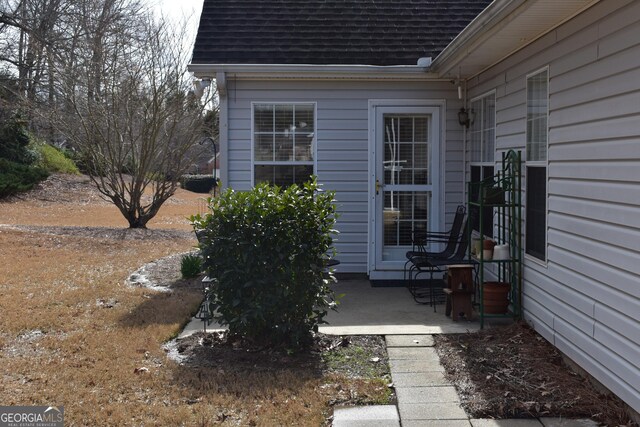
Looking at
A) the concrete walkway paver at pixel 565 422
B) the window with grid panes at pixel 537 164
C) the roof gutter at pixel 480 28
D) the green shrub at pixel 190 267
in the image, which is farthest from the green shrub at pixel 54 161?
the concrete walkway paver at pixel 565 422

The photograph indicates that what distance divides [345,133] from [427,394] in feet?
15.7

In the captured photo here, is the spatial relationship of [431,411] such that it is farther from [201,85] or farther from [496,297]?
[201,85]

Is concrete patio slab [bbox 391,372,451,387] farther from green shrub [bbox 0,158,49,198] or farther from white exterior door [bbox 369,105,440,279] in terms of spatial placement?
green shrub [bbox 0,158,49,198]

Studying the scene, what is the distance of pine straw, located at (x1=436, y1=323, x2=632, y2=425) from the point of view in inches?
168

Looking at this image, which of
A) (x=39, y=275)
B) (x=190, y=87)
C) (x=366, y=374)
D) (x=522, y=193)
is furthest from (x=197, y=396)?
(x=190, y=87)

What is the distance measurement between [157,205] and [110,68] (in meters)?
3.12

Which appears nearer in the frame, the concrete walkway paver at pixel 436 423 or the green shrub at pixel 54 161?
the concrete walkway paver at pixel 436 423

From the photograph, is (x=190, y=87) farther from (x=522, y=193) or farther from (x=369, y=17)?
(x=522, y=193)

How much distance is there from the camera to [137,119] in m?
15.4

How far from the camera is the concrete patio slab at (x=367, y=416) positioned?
418 cm

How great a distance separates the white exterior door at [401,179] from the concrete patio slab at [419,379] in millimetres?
3723

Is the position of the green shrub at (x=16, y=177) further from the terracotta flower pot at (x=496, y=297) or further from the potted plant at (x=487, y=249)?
the terracotta flower pot at (x=496, y=297)

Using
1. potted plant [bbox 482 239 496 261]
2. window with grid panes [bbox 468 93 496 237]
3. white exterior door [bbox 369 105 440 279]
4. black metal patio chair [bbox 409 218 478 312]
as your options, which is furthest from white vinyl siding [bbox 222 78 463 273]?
potted plant [bbox 482 239 496 261]

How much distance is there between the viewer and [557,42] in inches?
212
